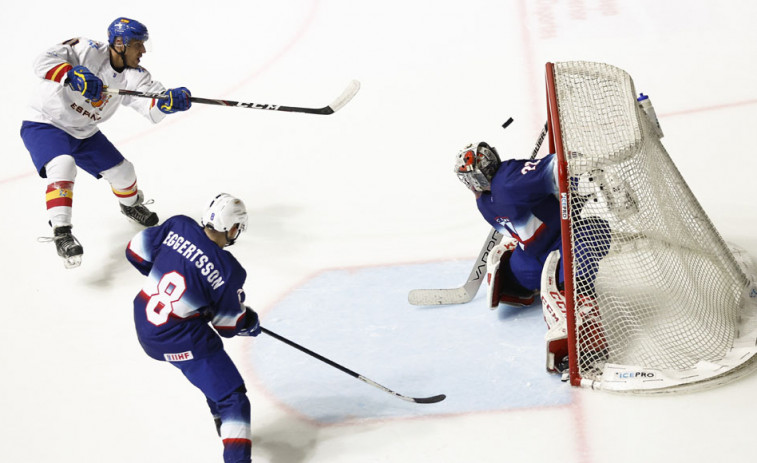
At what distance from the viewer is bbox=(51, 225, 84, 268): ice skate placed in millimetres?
4297

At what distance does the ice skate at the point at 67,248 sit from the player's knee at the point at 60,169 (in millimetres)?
227

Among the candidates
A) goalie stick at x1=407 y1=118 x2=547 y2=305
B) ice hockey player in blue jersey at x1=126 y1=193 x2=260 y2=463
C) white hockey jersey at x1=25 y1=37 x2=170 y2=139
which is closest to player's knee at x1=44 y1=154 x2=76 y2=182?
white hockey jersey at x1=25 y1=37 x2=170 y2=139

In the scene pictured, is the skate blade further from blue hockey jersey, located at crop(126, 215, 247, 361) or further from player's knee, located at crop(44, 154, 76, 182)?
blue hockey jersey, located at crop(126, 215, 247, 361)

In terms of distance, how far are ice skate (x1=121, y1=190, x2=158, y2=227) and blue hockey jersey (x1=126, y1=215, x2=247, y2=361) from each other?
72.7 inches

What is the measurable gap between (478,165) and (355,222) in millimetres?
1278

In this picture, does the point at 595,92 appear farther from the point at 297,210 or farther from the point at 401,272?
the point at 297,210

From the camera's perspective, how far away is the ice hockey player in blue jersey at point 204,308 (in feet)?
9.86

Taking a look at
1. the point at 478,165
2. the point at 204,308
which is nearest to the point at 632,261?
the point at 478,165

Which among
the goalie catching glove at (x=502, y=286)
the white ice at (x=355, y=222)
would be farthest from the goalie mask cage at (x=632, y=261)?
the goalie catching glove at (x=502, y=286)

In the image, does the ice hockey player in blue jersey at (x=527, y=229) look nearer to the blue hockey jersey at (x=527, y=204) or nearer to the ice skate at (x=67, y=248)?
the blue hockey jersey at (x=527, y=204)

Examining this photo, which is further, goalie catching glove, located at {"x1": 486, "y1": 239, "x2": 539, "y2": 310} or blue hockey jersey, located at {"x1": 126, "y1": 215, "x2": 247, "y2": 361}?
goalie catching glove, located at {"x1": 486, "y1": 239, "x2": 539, "y2": 310}

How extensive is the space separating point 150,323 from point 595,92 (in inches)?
67.3

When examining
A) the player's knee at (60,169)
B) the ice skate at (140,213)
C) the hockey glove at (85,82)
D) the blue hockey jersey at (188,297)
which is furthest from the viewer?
the ice skate at (140,213)

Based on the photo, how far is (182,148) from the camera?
5.66 meters
